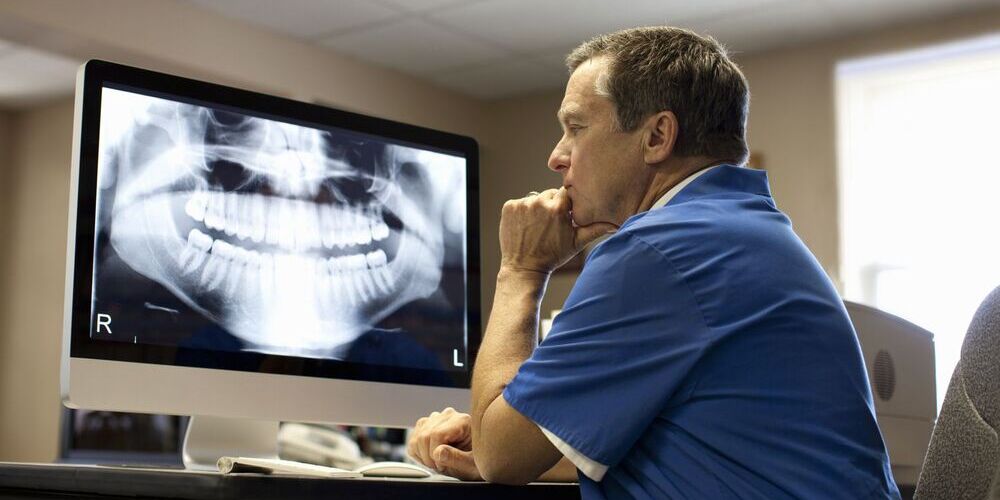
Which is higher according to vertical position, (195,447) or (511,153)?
(511,153)

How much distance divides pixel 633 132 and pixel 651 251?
0.25 meters

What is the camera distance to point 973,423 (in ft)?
3.60

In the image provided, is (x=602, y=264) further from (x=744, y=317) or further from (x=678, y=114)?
(x=678, y=114)

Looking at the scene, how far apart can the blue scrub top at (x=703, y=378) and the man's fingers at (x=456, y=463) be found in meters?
0.15

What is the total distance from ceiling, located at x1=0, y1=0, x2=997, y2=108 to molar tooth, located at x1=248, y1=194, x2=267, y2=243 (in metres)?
3.05

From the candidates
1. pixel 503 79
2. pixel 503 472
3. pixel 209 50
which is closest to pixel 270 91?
pixel 209 50

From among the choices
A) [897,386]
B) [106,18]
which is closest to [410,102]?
[106,18]

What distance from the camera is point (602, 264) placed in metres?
1.11

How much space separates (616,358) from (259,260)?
0.61m

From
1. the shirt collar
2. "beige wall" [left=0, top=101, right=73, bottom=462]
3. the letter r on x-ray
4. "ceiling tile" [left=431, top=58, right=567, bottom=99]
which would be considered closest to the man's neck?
the shirt collar

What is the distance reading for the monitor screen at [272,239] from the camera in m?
1.38

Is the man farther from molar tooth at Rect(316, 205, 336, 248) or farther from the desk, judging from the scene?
molar tooth at Rect(316, 205, 336, 248)

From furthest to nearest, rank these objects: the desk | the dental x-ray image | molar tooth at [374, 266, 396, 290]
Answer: molar tooth at [374, 266, 396, 290] < the dental x-ray image < the desk

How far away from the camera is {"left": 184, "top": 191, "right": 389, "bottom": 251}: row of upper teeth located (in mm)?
1458
